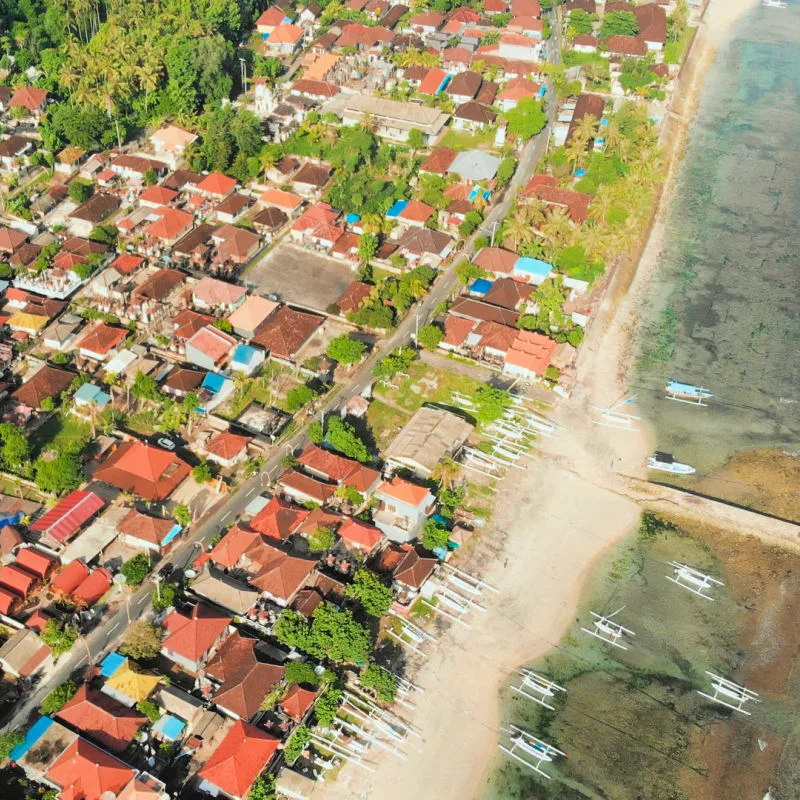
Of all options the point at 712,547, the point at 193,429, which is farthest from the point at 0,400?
the point at 712,547

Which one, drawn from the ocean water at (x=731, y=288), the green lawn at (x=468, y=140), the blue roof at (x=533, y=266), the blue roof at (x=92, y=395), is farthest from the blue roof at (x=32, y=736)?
the green lawn at (x=468, y=140)

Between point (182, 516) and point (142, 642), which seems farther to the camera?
point (182, 516)

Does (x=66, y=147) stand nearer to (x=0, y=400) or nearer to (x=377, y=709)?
(x=0, y=400)

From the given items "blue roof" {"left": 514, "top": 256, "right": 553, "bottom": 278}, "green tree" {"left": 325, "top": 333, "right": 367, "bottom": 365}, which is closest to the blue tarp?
"green tree" {"left": 325, "top": 333, "right": 367, "bottom": 365}

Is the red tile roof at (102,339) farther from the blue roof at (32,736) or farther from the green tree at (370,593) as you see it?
the blue roof at (32,736)

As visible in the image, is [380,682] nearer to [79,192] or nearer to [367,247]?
[367,247]

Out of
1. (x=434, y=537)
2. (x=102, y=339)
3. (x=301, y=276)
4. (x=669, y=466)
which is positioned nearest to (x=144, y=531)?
(x=434, y=537)
